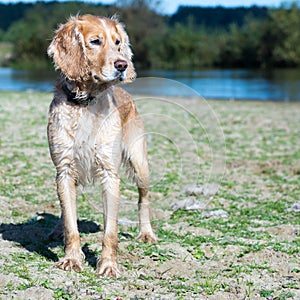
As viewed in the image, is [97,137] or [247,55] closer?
[97,137]

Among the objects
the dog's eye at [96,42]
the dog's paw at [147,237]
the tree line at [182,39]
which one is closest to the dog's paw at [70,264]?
the dog's paw at [147,237]

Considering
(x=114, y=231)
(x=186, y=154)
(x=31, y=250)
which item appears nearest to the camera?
(x=114, y=231)

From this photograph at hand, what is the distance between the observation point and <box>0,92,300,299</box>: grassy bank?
5.23 metres

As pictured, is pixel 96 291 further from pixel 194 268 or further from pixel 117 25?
pixel 117 25

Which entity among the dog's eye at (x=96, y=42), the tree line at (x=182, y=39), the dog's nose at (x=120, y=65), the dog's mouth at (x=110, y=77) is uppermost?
the dog's eye at (x=96, y=42)

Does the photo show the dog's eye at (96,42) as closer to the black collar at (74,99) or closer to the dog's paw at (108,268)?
the black collar at (74,99)

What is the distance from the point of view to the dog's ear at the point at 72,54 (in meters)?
5.71

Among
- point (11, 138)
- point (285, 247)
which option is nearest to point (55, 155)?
point (285, 247)

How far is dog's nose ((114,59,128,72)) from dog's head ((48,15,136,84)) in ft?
0.20

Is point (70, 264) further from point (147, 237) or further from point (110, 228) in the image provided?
point (147, 237)

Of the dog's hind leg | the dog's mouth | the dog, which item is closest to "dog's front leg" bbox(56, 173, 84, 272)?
the dog

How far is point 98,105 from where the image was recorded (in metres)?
5.89

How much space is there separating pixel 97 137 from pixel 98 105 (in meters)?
0.33

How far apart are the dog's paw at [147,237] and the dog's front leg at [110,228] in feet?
3.62
